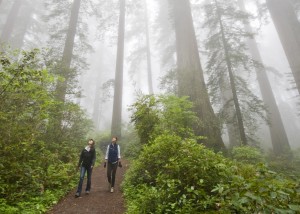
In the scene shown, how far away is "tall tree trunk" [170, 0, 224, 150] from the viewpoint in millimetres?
9266

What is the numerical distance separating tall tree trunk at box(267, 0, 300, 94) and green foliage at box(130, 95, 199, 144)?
7.43 meters

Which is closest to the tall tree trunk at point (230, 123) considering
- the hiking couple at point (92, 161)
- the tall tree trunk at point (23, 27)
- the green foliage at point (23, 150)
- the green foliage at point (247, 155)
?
the green foliage at point (247, 155)

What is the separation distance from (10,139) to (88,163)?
2.51 metres

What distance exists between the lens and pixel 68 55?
43.0ft

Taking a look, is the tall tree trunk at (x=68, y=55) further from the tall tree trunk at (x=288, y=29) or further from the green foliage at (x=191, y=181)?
the tall tree trunk at (x=288, y=29)

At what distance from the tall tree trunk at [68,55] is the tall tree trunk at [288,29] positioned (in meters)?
11.9

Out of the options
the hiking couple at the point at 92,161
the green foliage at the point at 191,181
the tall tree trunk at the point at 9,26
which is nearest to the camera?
the green foliage at the point at 191,181

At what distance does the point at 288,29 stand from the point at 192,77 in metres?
7.33

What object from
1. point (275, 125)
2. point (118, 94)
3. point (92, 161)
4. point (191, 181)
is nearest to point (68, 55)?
point (118, 94)

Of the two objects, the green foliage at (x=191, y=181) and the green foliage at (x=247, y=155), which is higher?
the green foliage at (x=247, y=155)

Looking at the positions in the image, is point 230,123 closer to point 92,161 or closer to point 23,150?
point 92,161

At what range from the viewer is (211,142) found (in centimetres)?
902

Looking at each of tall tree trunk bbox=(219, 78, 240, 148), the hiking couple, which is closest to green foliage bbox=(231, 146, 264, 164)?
tall tree trunk bbox=(219, 78, 240, 148)

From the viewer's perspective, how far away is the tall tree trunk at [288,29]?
12.8 metres
